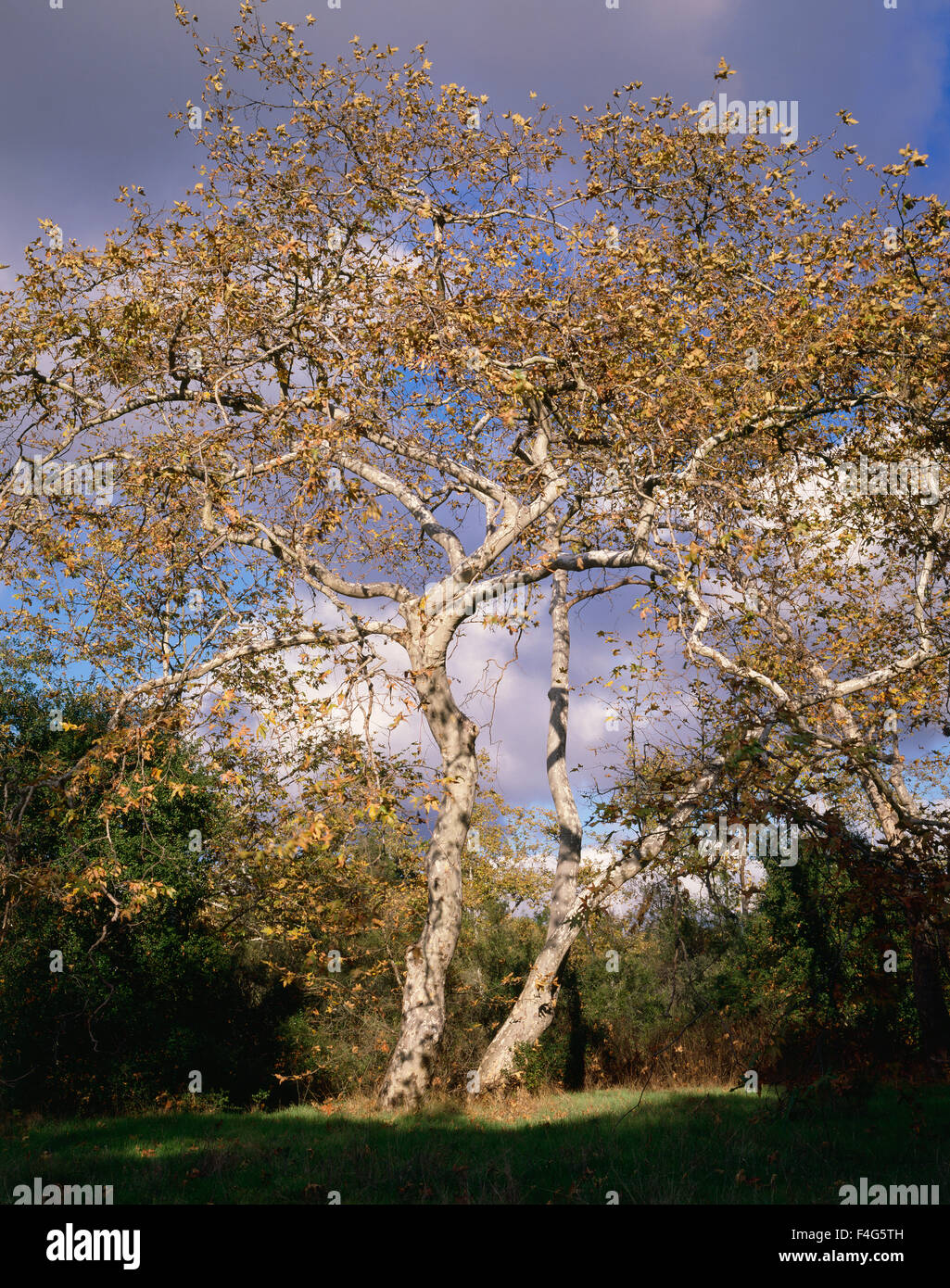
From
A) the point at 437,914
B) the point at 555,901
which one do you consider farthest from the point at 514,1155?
the point at 555,901

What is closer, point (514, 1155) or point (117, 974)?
point (514, 1155)

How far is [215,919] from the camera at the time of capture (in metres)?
17.8

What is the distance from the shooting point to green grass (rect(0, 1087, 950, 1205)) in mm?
7492

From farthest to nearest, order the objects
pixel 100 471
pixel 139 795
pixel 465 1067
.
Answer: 1. pixel 465 1067
2. pixel 100 471
3. pixel 139 795

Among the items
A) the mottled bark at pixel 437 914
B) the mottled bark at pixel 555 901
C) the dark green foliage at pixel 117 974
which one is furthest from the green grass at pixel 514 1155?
the dark green foliage at pixel 117 974

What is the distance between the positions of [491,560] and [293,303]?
4.85 m

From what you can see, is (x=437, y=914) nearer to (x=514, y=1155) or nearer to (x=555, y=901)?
(x=555, y=901)

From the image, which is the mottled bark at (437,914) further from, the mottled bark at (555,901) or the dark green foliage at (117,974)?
the dark green foliage at (117,974)

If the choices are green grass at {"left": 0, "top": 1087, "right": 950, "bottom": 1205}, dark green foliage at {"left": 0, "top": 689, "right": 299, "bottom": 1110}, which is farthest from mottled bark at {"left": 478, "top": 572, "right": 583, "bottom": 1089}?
dark green foliage at {"left": 0, "top": 689, "right": 299, "bottom": 1110}

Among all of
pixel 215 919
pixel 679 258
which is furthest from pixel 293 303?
pixel 215 919

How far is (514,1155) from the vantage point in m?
8.85

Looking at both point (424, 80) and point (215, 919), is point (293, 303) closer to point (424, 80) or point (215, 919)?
point (424, 80)

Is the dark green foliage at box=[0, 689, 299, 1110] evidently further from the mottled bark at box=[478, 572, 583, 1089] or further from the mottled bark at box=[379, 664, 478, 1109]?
the mottled bark at box=[478, 572, 583, 1089]

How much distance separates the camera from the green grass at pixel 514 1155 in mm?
7492
